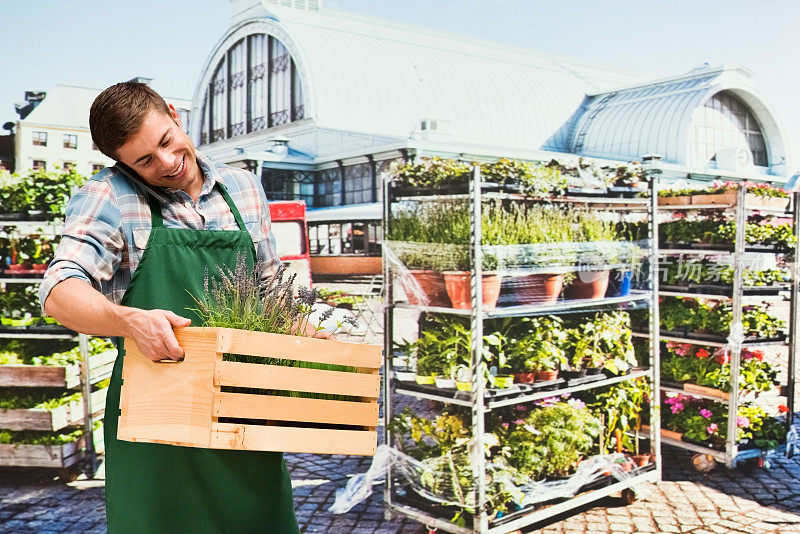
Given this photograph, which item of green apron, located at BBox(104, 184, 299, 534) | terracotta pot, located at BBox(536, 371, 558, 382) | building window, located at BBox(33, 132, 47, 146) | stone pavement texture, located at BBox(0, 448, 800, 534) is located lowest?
stone pavement texture, located at BBox(0, 448, 800, 534)

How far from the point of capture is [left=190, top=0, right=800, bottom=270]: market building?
5.95 m

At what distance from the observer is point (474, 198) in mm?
→ 3604

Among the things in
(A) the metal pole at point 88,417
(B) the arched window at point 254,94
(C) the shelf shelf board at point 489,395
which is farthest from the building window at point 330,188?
(C) the shelf shelf board at point 489,395

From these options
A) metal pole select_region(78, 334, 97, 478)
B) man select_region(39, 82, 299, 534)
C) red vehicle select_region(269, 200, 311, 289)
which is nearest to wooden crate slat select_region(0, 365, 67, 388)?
metal pole select_region(78, 334, 97, 478)

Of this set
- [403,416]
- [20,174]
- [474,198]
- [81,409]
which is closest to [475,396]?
[403,416]

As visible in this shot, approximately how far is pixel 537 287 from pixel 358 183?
260cm

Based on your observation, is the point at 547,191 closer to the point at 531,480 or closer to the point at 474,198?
the point at 474,198

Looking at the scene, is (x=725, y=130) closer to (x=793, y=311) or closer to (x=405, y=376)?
(x=793, y=311)

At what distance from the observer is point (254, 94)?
6.59m

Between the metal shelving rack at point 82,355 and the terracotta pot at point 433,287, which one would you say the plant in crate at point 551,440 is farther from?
the metal shelving rack at point 82,355

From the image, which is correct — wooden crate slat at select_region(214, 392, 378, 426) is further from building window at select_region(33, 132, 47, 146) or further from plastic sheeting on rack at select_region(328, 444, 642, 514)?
building window at select_region(33, 132, 47, 146)

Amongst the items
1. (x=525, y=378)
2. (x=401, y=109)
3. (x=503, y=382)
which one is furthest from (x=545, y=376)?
(x=401, y=109)

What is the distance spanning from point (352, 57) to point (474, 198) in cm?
346

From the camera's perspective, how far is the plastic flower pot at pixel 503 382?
3785 millimetres
